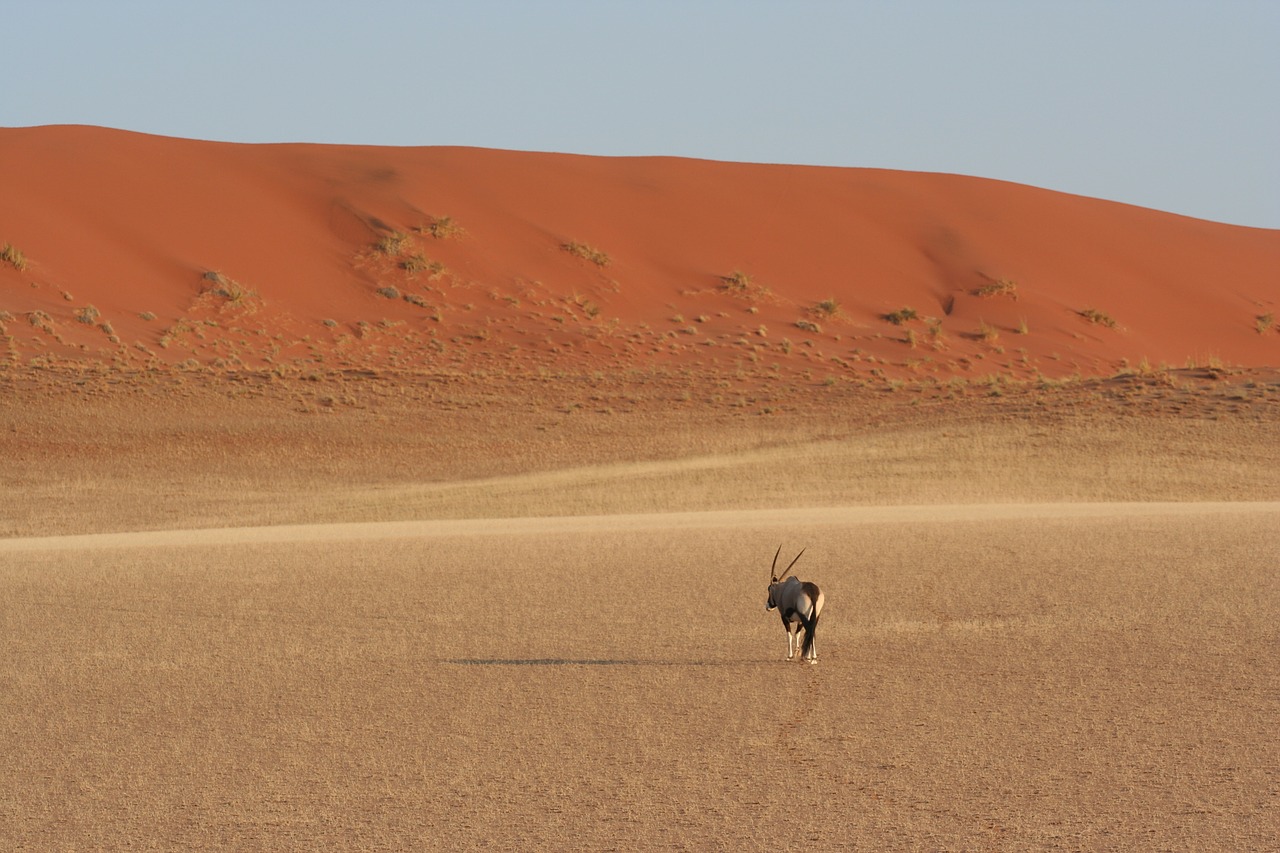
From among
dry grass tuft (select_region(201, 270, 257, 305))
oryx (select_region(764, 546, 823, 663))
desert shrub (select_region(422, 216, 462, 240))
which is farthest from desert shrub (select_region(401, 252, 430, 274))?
oryx (select_region(764, 546, 823, 663))

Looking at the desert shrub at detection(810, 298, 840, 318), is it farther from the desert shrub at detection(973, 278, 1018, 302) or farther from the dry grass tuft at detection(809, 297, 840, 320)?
the desert shrub at detection(973, 278, 1018, 302)

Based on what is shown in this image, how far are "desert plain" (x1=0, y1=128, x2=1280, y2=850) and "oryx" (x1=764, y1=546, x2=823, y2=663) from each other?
0.68 ft

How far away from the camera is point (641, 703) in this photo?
306 inches

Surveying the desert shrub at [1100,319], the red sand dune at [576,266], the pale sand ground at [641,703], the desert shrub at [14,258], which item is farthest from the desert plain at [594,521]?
the desert shrub at [14,258]

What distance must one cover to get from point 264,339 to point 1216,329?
38.6 metres

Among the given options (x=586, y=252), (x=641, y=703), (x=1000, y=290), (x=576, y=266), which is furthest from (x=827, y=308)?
(x=641, y=703)

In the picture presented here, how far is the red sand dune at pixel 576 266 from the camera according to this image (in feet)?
141

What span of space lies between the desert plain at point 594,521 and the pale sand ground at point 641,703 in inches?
1.6

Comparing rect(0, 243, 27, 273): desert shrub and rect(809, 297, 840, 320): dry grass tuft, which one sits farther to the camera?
rect(809, 297, 840, 320): dry grass tuft

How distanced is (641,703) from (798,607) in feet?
3.98

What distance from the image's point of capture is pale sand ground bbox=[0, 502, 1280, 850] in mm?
5727

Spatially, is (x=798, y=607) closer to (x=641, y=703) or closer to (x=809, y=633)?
(x=809, y=633)

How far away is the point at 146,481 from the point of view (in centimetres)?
2512

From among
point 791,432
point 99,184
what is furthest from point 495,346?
point 99,184
